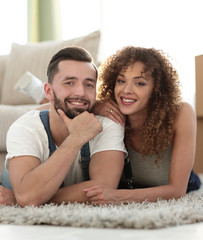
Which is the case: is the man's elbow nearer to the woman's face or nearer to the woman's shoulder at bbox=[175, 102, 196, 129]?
the woman's face

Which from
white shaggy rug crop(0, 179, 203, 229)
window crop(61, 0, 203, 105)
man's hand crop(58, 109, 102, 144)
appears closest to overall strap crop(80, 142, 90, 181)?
man's hand crop(58, 109, 102, 144)

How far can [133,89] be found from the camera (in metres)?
1.61

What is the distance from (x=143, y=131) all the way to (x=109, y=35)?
77.7 inches

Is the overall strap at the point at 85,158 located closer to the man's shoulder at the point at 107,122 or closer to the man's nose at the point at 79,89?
the man's shoulder at the point at 107,122

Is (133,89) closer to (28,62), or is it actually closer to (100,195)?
(100,195)

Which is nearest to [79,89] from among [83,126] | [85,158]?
[83,126]

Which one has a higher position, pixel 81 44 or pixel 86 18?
pixel 86 18

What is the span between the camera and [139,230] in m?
1.00

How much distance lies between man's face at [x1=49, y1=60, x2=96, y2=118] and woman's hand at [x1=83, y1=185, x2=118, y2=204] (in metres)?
0.31

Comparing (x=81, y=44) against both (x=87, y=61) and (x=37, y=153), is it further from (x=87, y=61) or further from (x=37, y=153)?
(x=37, y=153)

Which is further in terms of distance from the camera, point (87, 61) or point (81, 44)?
point (81, 44)

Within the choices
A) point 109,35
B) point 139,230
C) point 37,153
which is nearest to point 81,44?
point 109,35

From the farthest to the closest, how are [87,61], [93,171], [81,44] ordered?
[81,44] → [87,61] → [93,171]

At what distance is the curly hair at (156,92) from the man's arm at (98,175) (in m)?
Result: 0.22
